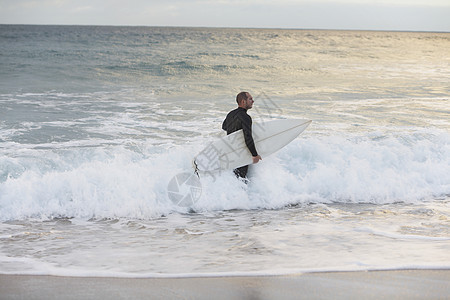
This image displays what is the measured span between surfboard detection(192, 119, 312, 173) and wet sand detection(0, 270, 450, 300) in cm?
266

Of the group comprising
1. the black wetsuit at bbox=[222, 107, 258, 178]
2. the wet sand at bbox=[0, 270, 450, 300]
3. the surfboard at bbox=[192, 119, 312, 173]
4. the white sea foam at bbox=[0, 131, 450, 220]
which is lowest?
the wet sand at bbox=[0, 270, 450, 300]

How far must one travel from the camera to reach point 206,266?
368 centimetres

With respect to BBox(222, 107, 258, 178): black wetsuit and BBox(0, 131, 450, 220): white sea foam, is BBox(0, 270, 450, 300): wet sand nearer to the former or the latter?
BBox(0, 131, 450, 220): white sea foam

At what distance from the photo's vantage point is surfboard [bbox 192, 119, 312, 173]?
588 cm

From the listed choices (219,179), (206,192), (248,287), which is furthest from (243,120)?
(248,287)

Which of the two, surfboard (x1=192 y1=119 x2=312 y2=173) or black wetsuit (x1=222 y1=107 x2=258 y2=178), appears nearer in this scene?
black wetsuit (x1=222 y1=107 x2=258 y2=178)

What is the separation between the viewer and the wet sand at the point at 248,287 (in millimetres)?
3111

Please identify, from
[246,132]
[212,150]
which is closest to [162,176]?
[212,150]

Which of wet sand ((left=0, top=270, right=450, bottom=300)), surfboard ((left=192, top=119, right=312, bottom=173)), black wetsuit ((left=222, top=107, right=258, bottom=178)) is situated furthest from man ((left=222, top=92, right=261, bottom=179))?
wet sand ((left=0, top=270, right=450, bottom=300))

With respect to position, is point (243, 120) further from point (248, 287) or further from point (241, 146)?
point (248, 287)

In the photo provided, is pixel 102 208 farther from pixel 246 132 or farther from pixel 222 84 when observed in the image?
pixel 222 84

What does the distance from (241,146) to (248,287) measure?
2.80 metres

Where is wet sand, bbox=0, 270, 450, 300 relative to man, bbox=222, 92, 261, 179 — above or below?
below

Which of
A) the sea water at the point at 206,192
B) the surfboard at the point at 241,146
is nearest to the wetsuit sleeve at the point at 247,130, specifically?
the surfboard at the point at 241,146
